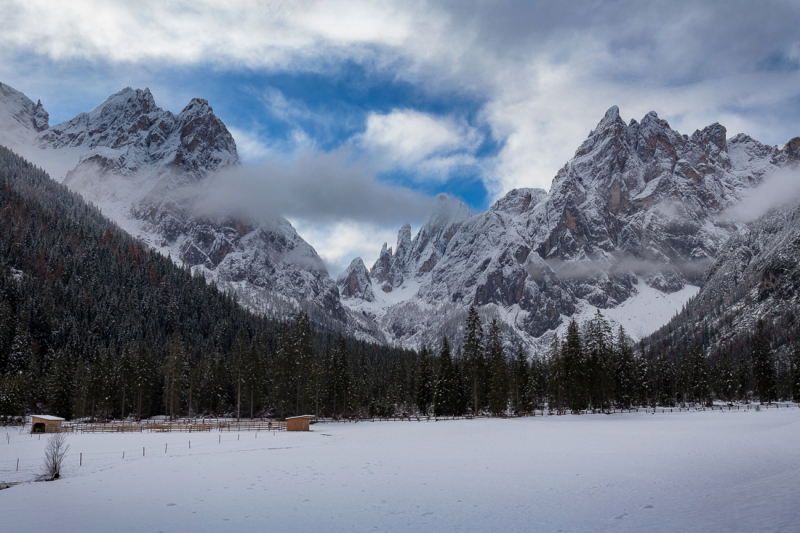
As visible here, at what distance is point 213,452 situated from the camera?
33.1 m

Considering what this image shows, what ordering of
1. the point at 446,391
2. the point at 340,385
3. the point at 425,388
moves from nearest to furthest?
the point at 446,391 → the point at 340,385 → the point at 425,388

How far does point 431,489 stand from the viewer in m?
18.6

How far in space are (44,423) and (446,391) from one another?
4809 cm

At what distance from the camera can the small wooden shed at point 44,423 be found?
51.8 m

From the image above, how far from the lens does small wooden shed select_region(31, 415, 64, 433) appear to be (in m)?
51.8

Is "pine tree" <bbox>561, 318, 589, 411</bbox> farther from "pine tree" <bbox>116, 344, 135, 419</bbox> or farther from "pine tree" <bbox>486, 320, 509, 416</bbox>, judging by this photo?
"pine tree" <bbox>116, 344, 135, 419</bbox>

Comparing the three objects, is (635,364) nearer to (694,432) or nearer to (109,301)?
(694,432)

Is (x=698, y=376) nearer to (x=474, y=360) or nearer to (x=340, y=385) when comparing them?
(x=474, y=360)

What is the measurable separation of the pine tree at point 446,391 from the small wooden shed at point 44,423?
4541cm

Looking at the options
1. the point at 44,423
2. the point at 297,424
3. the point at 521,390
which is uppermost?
the point at 521,390

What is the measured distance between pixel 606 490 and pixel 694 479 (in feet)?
13.6

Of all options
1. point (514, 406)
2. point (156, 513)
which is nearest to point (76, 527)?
point (156, 513)

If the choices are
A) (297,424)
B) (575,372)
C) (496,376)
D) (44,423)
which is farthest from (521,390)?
(44,423)

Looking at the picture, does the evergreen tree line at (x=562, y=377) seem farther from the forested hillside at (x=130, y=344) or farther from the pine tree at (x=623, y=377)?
the forested hillside at (x=130, y=344)
